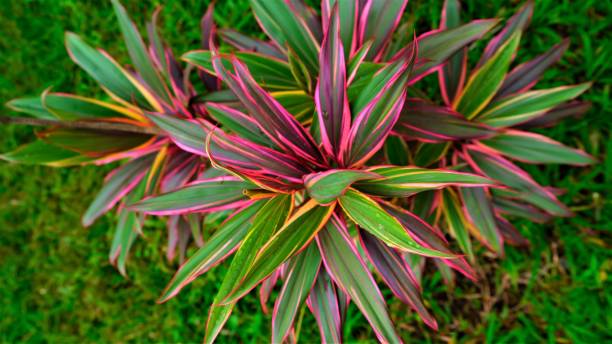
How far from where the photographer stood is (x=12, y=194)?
2.58 meters

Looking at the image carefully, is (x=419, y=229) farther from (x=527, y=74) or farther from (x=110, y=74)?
(x=110, y=74)

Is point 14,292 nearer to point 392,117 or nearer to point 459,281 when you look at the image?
point 459,281

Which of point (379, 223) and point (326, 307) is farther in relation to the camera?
point (326, 307)

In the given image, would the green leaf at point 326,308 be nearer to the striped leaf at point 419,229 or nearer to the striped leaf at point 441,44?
the striped leaf at point 419,229

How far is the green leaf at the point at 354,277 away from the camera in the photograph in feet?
2.88

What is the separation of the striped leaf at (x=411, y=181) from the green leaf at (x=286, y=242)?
0.11 metres

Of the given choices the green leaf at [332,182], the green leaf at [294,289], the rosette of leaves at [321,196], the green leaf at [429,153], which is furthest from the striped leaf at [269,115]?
the green leaf at [429,153]

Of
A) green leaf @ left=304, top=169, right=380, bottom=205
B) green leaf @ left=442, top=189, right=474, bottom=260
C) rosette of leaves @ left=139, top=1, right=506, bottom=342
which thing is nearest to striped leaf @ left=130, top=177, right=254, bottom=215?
rosette of leaves @ left=139, top=1, right=506, bottom=342

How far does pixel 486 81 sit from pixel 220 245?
89 cm

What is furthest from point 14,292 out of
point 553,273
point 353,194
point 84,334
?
point 553,273

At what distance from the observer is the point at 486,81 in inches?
50.6

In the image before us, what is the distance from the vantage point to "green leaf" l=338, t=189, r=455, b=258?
0.81 meters

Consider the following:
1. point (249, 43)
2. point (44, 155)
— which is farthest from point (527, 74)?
point (44, 155)

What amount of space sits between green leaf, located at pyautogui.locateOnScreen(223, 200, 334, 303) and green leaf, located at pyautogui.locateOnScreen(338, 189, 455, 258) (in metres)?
0.06
